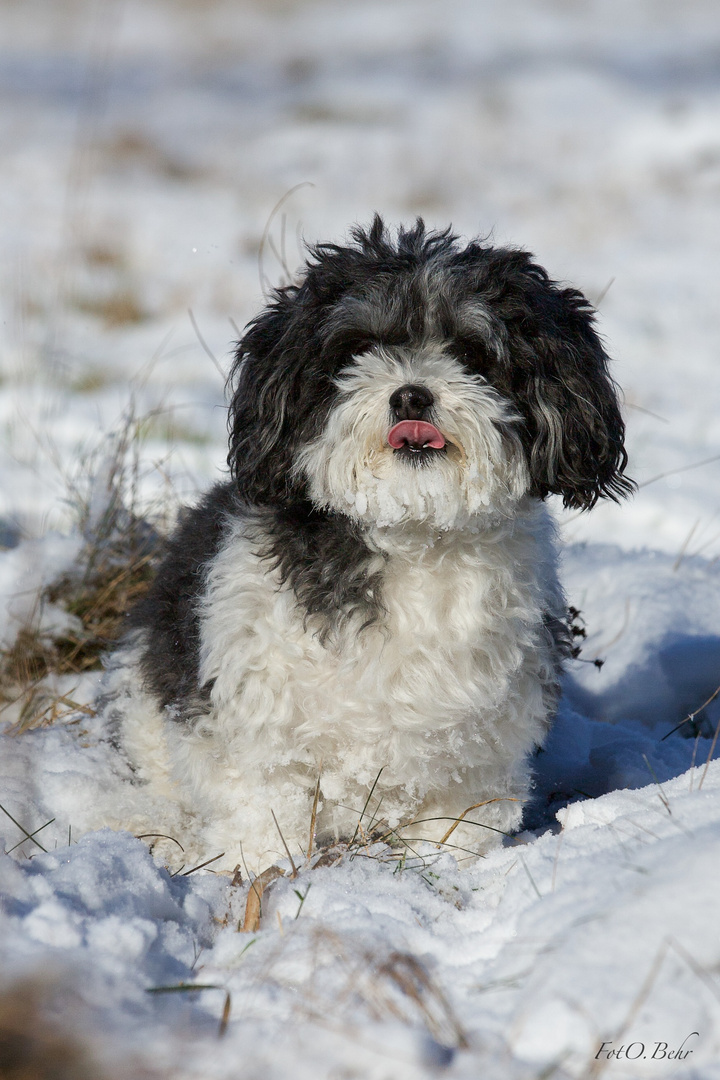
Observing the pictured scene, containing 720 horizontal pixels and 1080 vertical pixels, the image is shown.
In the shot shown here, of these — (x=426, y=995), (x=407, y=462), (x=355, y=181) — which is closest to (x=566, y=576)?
(x=407, y=462)

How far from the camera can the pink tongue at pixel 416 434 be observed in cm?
250

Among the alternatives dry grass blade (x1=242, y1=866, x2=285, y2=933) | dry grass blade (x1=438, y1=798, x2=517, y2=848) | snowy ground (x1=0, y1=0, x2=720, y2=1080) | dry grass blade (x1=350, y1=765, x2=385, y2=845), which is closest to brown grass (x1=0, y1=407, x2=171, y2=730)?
snowy ground (x1=0, y1=0, x2=720, y2=1080)

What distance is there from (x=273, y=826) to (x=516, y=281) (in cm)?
164

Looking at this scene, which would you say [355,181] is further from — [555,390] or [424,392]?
[424,392]

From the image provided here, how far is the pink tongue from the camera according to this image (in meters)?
2.50

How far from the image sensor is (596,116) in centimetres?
1641

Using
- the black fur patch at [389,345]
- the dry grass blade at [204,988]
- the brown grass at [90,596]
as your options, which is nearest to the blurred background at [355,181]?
the brown grass at [90,596]

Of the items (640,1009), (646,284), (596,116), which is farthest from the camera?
(596,116)

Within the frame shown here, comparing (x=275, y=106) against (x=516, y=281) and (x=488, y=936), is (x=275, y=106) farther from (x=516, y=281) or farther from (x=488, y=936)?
(x=488, y=936)

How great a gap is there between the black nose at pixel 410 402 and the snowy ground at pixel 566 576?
33.6 inches

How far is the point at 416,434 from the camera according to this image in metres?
2.51

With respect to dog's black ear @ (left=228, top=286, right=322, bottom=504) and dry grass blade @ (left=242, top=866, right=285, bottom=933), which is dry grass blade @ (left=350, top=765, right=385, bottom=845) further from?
dog's black ear @ (left=228, top=286, right=322, bottom=504)

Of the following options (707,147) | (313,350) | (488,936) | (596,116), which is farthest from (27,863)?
(596,116)

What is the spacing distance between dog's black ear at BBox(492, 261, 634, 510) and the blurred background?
2.13 meters
